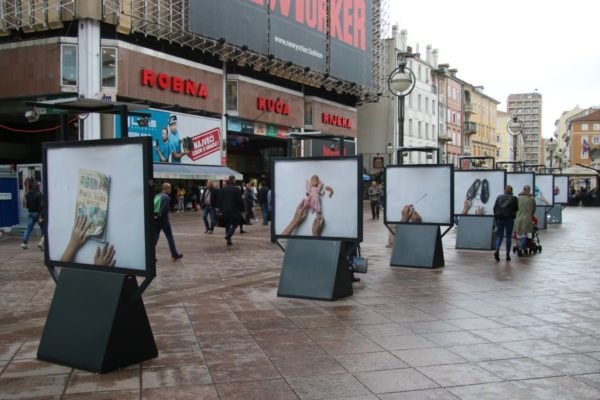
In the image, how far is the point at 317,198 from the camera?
28.5 ft

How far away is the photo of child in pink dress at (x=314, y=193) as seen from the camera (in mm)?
8672

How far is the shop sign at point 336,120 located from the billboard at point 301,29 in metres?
3.12

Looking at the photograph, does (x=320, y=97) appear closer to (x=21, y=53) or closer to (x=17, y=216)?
(x=21, y=53)

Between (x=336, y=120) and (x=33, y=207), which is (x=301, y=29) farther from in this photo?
(x=33, y=207)

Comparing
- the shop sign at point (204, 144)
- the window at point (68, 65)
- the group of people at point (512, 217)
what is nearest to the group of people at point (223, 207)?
the group of people at point (512, 217)

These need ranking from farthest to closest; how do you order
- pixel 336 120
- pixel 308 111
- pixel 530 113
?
pixel 530 113 < pixel 336 120 < pixel 308 111

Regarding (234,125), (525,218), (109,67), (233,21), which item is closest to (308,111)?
(234,125)

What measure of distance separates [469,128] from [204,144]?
60.9 m

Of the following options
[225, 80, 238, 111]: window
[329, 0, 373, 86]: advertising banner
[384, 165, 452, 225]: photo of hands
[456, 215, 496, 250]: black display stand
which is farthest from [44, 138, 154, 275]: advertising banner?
[329, 0, 373, 86]: advertising banner

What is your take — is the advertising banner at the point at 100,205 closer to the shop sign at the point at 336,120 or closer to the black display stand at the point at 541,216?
the black display stand at the point at 541,216

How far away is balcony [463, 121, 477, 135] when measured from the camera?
8605 centimetres

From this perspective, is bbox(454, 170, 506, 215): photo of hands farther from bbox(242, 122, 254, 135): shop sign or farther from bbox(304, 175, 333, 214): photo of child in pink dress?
bbox(242, 122, 254, 135): shop sign

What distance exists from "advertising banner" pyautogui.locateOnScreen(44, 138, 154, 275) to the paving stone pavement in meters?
0.99

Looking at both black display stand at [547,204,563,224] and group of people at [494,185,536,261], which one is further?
black display stand at [547,204,563,224]
